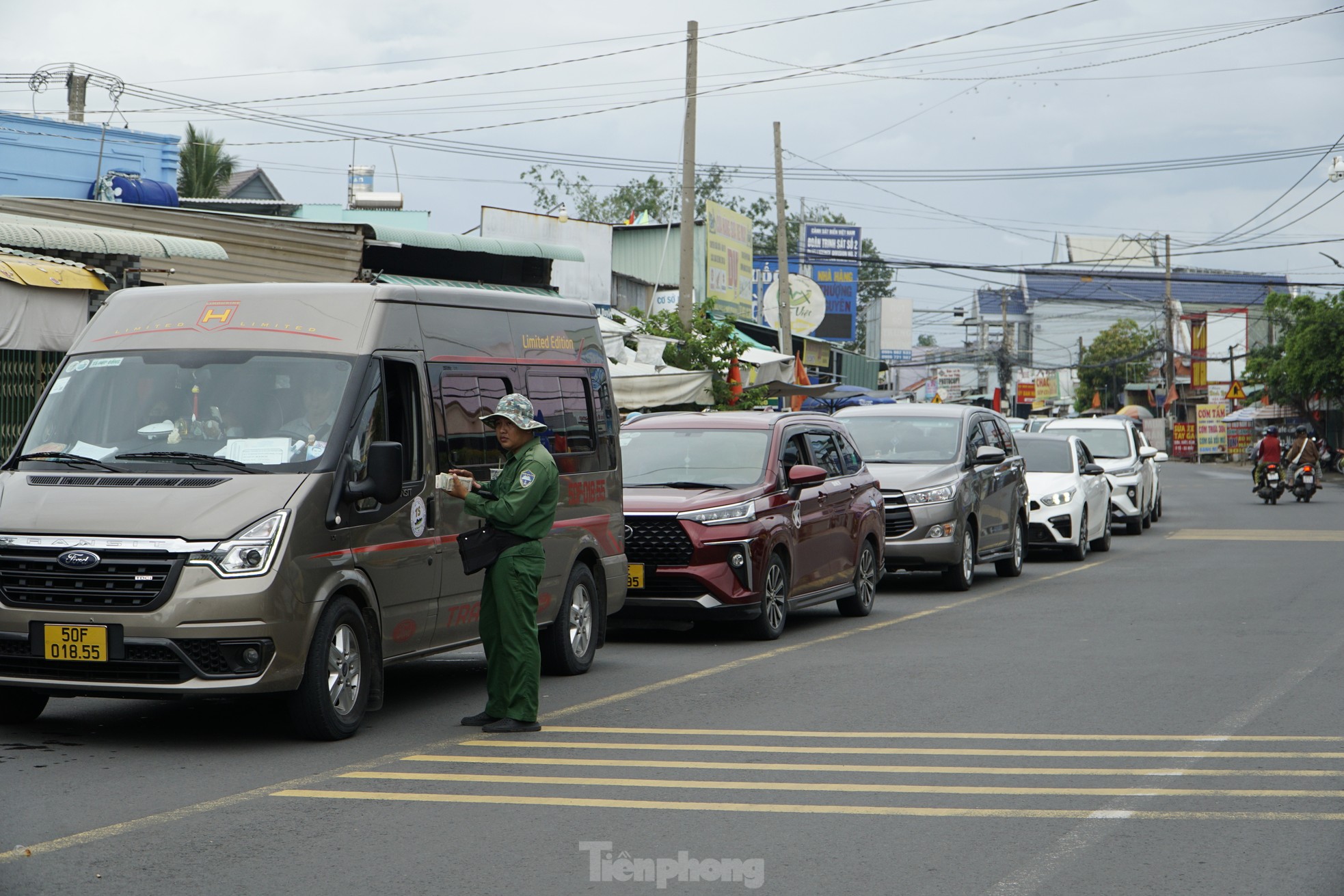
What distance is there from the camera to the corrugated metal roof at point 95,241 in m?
14.1

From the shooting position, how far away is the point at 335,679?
306 inches

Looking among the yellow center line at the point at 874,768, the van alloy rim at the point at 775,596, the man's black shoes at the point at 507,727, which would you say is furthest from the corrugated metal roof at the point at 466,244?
the yellow center line at the point at 874,768

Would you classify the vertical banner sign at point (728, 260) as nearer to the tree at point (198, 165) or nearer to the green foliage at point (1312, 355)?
the tree at point (198, 165)

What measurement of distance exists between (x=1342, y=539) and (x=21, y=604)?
20.6 metres

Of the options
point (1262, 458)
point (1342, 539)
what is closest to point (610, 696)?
point (1342, 539)

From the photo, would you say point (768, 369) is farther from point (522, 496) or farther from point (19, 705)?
point (19, 705)

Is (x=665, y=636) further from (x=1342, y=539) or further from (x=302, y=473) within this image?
(x=1342, y=539)

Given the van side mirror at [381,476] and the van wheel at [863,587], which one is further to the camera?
the van wheel at [863,587]

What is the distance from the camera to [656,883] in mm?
5320

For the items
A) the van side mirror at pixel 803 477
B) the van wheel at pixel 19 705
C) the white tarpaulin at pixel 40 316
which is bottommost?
the van wheel at pixel 19 705

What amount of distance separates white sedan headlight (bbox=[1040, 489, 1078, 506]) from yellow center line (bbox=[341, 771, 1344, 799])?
548 inches

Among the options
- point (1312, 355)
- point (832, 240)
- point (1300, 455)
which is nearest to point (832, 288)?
point (832, 240)

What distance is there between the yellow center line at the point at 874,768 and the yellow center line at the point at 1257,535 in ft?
56.7

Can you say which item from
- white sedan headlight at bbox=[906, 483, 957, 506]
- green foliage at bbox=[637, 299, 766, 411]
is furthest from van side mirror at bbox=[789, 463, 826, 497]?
Answer: green foliage at bbox=[637, 299, 766, 411]
